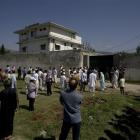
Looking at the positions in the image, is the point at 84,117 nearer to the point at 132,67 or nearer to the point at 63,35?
the point at 132,67

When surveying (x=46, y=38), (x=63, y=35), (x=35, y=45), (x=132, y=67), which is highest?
(x=63, y=35)

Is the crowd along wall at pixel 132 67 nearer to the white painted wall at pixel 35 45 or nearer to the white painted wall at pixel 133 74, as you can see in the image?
the white painted wall at pixel 133 74

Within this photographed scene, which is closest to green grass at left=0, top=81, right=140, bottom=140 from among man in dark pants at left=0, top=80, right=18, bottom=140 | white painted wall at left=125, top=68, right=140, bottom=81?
man in dark pants at left=0, top=80, right=18, bottom=140

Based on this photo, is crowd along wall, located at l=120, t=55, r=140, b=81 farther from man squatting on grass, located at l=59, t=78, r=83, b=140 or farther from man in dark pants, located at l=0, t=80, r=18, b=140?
man squatting on grass, located at l=59, t=78, r=83, b=140

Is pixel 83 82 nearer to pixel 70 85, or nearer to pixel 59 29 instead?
pixel 70 85

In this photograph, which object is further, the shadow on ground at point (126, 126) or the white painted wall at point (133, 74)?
the white painted wall at point (133, 74)

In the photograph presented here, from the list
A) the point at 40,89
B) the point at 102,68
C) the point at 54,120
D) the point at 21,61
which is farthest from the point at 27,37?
the point at 54,120

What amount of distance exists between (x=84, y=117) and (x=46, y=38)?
35607 mm

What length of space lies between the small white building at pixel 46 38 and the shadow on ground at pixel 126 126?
32.5 m

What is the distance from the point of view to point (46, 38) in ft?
154

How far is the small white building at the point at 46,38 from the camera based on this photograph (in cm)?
4719

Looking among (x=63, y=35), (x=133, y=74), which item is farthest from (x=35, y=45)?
(x=133, y=74)

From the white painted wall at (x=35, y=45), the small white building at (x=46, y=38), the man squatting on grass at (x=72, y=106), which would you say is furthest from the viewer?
the white painted wall at (x=35, y=45)

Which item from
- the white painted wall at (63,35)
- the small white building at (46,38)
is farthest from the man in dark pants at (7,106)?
the white painted wall at (63,35)
